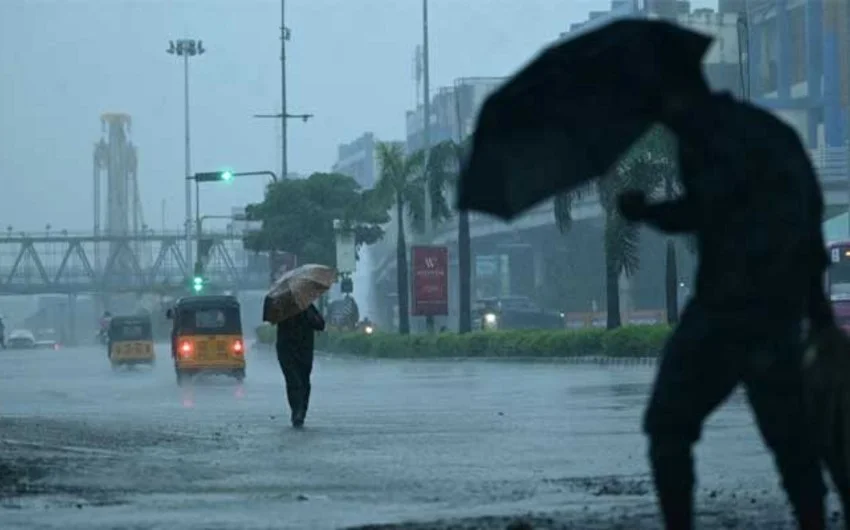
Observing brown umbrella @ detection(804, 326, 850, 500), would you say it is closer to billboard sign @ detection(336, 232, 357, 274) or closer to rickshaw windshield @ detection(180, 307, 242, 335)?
rickshaw windshield @ detection(180, 307, 242, 335)

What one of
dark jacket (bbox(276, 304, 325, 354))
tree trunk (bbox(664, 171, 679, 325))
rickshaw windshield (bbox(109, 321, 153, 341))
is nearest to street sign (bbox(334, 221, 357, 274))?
rickshaw windshield (bbox(109, 321, 153, 341))

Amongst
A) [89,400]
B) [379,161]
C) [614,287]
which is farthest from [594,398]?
[379,161]

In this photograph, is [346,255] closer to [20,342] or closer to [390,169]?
[390,169]

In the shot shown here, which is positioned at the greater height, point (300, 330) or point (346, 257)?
point (346, 257)

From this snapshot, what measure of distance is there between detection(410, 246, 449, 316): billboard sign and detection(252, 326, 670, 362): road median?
1938 mm

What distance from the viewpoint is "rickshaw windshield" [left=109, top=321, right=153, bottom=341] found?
68125 mm

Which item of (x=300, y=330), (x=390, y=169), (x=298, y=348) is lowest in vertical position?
(x=298, y=348)

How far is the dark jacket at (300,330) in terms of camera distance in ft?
78.0

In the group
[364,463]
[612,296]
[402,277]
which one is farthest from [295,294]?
[402,277]

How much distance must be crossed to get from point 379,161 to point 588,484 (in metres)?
61.8

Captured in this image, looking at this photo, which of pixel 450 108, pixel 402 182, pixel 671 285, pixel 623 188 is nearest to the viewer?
pixel 623 188

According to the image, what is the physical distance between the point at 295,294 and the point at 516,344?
3386 cm

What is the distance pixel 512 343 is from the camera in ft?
189

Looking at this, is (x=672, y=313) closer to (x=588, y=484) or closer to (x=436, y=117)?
(x=588, y=484)
